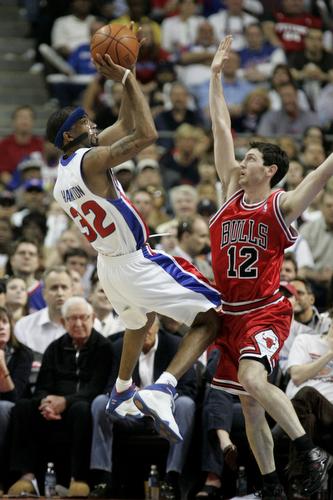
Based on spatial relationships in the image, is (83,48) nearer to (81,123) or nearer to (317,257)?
(317,257)

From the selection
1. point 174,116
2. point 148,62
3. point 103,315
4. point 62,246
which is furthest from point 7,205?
point 148,62

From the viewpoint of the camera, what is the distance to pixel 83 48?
17.8m

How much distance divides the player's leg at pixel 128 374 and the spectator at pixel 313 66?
10.1 metres

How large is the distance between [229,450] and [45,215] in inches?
214

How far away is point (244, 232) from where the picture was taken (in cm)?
841

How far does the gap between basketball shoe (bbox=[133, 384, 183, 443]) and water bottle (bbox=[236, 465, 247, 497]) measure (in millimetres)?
2367

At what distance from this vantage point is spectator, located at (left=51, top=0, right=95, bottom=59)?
18034mm

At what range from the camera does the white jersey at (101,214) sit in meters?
8.12

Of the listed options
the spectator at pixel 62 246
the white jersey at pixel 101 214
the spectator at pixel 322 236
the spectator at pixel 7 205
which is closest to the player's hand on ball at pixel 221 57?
the white jersey at pixel 101 214

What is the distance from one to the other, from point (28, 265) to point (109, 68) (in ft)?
16.8

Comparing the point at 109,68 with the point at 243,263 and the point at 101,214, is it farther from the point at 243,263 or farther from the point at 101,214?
the point at 243,263

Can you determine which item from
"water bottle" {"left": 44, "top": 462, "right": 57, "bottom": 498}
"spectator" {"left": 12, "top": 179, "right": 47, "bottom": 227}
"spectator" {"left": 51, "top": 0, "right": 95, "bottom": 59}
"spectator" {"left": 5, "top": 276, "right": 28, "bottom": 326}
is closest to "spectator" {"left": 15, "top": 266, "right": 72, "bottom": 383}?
"spectator" {"left": 5, "top": 276, "right": 28, "bottom": 326}

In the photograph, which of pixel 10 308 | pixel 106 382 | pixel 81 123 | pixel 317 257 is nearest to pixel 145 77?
pixel 317 257

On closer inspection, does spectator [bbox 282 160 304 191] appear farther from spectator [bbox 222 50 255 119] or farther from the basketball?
the basketball
